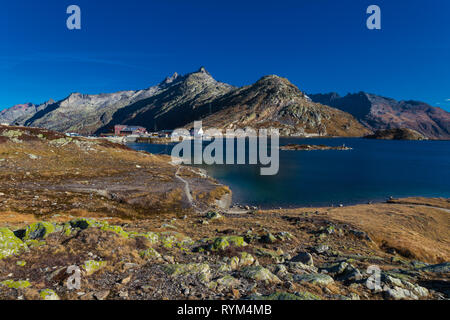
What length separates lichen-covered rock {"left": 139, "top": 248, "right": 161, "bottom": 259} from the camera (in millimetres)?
13255

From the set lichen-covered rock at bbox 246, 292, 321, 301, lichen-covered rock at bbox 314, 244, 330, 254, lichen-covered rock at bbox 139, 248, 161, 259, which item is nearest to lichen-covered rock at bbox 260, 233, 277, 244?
lichen-covered rock at bbox 314, 244, 330, 254

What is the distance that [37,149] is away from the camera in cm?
6562

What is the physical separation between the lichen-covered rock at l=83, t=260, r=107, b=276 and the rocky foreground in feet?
0.14

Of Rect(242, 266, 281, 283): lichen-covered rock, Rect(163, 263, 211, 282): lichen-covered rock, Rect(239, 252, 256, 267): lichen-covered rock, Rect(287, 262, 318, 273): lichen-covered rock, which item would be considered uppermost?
Rect(163, 263, 211, 282): lichen-covered rock

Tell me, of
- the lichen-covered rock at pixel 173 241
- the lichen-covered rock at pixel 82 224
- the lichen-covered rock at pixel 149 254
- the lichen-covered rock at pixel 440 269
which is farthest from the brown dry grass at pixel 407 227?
the lichen-covered rock at pixel 82 224

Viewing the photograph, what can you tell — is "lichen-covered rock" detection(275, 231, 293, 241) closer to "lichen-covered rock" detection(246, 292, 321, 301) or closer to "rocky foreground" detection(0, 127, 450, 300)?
"rocky foreground" detection(0, 127, 450, 300)

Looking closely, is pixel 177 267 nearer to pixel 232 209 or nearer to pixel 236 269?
pixel 236 269

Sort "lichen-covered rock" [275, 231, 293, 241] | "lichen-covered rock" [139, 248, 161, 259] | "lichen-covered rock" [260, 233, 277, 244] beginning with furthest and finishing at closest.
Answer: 1. "lichen-covered rock" [275, 231, 293, 241]
2. "lichen-covered rock" [260, 233, 277, 244]
3. "lichen-covered rock" [139, 248, 161, 259]

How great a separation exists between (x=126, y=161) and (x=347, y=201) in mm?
63392

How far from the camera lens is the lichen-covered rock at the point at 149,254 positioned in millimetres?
13255

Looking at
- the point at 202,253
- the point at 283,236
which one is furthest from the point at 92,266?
the point at 283,236

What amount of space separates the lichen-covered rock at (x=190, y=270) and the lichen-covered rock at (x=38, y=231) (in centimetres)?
764
